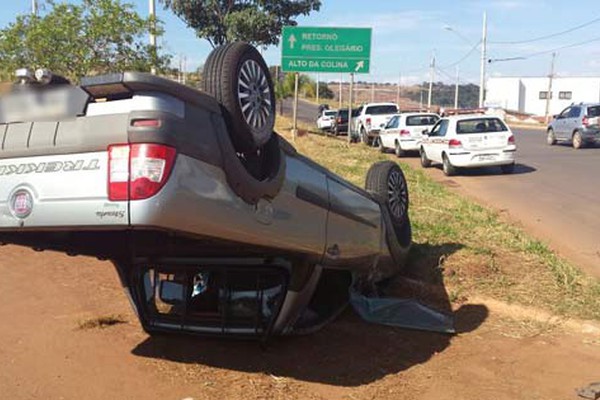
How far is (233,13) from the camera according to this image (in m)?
28.0

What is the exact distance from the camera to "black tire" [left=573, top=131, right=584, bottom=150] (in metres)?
25.3

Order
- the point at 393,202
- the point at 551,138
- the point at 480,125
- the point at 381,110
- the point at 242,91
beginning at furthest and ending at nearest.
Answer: the point at 381,110 < the point at 551,138 < the point at 480,125 < the point at 393,202 < the point at 242,91

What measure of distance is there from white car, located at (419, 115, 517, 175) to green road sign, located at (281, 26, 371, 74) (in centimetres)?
986

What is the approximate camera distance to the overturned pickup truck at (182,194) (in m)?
3.13

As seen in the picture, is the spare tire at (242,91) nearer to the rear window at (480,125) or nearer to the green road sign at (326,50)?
the rear window at (480,125)

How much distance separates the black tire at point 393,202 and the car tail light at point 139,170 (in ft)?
9.97

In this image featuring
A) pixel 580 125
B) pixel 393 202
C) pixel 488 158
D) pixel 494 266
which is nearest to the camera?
pixel 393 202

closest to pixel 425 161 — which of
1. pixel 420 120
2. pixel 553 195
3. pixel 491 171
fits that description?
pixel 491 171

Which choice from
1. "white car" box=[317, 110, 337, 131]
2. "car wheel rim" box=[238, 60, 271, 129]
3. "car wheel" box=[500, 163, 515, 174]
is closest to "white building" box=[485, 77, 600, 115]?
"white car" box=[317, 110, 337, 131]

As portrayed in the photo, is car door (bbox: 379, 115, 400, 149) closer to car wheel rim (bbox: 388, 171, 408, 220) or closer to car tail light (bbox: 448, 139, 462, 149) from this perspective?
car tail light (bbox: 448, 139, 462, 149)

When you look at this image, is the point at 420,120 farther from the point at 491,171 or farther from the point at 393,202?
the point at 393,202

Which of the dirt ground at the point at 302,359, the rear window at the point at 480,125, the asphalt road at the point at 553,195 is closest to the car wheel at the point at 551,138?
the asphalt road at the point at 553,195

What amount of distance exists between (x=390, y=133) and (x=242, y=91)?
71.9ft

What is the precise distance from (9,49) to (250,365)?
45.4 feet
